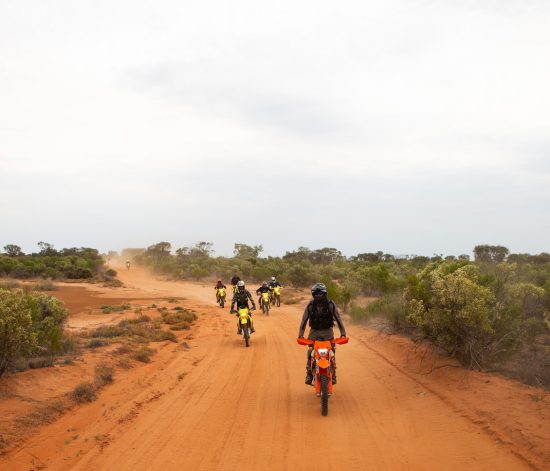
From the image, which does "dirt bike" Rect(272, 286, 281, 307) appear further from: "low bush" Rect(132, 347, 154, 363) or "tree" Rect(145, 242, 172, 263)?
"tree" Rect(145, 242, 172, 263)

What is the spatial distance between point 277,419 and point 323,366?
1161 millimetres

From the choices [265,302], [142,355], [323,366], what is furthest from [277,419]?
[265,302]

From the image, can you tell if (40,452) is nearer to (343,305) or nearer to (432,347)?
(432,347)

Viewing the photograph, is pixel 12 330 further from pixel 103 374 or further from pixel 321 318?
pixel 321 318

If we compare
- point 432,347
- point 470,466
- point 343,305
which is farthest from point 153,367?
point 343,305

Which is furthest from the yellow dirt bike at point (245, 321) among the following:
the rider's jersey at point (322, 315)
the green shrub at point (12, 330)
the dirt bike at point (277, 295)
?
the dirt bike at point (277, 295)

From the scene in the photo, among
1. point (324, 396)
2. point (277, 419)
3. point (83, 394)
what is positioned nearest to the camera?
point (277, 419)

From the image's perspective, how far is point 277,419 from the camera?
27.1 ft

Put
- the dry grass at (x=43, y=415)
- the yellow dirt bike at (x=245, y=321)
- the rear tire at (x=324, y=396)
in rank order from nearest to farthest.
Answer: the dry grass at (x=43, y=415) → the rear tire at (x=324, y=396) → the yellow dirt bike at (x=245, y=321)

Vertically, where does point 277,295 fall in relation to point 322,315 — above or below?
below

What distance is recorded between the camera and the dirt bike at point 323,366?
8.44 m

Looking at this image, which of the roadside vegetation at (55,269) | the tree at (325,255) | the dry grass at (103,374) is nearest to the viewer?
the dry grass at (103,374)

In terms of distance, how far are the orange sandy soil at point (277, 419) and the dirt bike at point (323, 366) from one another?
1.16ft

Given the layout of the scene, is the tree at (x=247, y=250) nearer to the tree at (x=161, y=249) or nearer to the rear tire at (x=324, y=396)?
the tree at (x=161, y=249)
